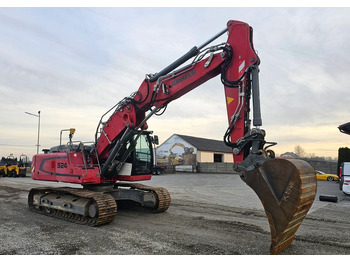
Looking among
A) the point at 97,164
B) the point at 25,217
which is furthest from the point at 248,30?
the point at 25,217

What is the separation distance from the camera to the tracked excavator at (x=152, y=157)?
4.79 metres

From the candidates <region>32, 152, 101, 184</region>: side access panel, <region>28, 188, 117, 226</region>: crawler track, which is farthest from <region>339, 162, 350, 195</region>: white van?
<region>32, 152, 101, 184</region>: side access panel

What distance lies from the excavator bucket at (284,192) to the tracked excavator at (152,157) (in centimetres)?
1

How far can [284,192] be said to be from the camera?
184 inches

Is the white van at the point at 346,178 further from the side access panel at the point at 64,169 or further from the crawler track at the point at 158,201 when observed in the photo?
the side access panel at the point at 64,169

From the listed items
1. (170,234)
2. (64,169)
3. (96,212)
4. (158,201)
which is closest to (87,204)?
(96,212)

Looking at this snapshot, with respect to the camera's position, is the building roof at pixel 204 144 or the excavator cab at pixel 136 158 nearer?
the excavator cab at pixel 136 158

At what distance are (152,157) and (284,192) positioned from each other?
5.15 meters

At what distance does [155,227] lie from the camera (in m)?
7.19

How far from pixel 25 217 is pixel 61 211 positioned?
103 centimetres

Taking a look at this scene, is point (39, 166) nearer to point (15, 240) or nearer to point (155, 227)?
point (15, 240)

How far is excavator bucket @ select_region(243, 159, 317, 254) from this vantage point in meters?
4.57

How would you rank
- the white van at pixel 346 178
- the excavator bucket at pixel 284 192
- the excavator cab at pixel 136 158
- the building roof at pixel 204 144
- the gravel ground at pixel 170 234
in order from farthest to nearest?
the building roof at pixel 204 144, the white van at pixel 346 178, the excavator cab at pixel 136 158, the gravel ground at pixel 170 234, the excavator bucket at pixel 284 192

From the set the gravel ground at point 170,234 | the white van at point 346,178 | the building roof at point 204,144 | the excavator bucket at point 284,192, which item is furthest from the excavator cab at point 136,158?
the building roof at point 204,144
